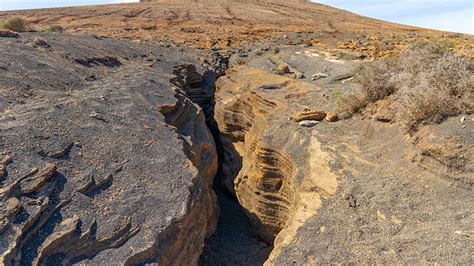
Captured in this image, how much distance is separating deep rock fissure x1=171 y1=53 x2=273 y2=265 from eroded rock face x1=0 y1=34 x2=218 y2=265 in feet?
2.12

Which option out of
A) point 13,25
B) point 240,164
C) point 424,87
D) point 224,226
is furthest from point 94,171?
point 13,25

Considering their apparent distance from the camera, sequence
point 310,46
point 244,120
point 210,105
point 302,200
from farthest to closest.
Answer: point 310,46, point 210,105, point 244,120, point 302,200

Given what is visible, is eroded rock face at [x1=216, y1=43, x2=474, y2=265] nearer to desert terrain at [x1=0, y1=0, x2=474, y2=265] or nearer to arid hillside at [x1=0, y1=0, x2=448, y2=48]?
desert terrain at [x1=0, y1=0, x2=474, y2=265]

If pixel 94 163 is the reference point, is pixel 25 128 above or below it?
above

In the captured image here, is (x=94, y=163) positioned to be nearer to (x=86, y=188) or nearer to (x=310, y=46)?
(x=86, y=188)

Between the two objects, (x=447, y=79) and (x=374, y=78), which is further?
(x=374, y=78)

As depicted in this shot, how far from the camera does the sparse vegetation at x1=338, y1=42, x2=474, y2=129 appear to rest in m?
7.22

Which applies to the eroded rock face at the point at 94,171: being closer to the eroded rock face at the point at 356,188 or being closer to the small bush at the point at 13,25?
the eroded rock face at the point at 356,188

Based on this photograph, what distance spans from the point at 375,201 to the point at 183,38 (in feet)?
76.9

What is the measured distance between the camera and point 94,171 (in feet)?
23.2

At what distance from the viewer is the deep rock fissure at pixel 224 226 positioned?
10086 millimetres

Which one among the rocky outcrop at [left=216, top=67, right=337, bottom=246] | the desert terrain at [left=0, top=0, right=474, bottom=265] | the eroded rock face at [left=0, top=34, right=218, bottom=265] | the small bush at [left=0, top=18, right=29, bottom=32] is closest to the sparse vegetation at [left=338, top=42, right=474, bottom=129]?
the desert terrain at [left=0, top=0, right=474, bottom=265]

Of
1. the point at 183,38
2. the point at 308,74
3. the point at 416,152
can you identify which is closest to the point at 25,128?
the point at 416,152

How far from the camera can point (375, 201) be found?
6.57 m
